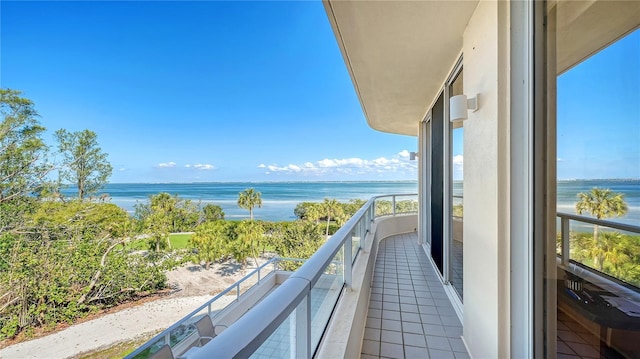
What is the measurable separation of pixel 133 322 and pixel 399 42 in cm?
1399

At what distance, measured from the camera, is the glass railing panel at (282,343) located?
61 cm

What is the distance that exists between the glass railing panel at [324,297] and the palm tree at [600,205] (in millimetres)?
1068

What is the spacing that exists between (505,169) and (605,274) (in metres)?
0.57

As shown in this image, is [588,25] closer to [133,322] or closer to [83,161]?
[133,322]

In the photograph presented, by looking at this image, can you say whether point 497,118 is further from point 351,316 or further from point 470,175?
point 351,316

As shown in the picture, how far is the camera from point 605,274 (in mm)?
989

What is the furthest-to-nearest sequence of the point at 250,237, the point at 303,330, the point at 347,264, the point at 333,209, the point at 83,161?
the point at 333,209 < the point at 250,237 < the point at 83,161 < the point at 347,264 < the point at 303,330

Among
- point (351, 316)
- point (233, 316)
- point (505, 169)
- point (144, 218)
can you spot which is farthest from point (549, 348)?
point (144, 218)

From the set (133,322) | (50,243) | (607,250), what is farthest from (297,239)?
(607,250)

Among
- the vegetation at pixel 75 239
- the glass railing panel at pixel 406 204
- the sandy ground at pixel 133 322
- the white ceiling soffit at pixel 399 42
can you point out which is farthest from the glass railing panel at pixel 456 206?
the vegetation at pixel 75 239

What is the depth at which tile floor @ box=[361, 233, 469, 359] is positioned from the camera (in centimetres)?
206

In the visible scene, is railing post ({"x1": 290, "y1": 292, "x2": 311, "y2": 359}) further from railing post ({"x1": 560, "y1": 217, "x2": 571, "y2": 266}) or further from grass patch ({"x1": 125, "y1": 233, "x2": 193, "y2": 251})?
grass patch ({"x1": 125, "y1": 233, "x2": 193, "y2": 251})

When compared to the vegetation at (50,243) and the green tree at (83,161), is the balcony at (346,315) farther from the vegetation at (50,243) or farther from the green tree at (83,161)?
the green tree at (83,161)

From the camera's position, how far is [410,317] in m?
2.56
